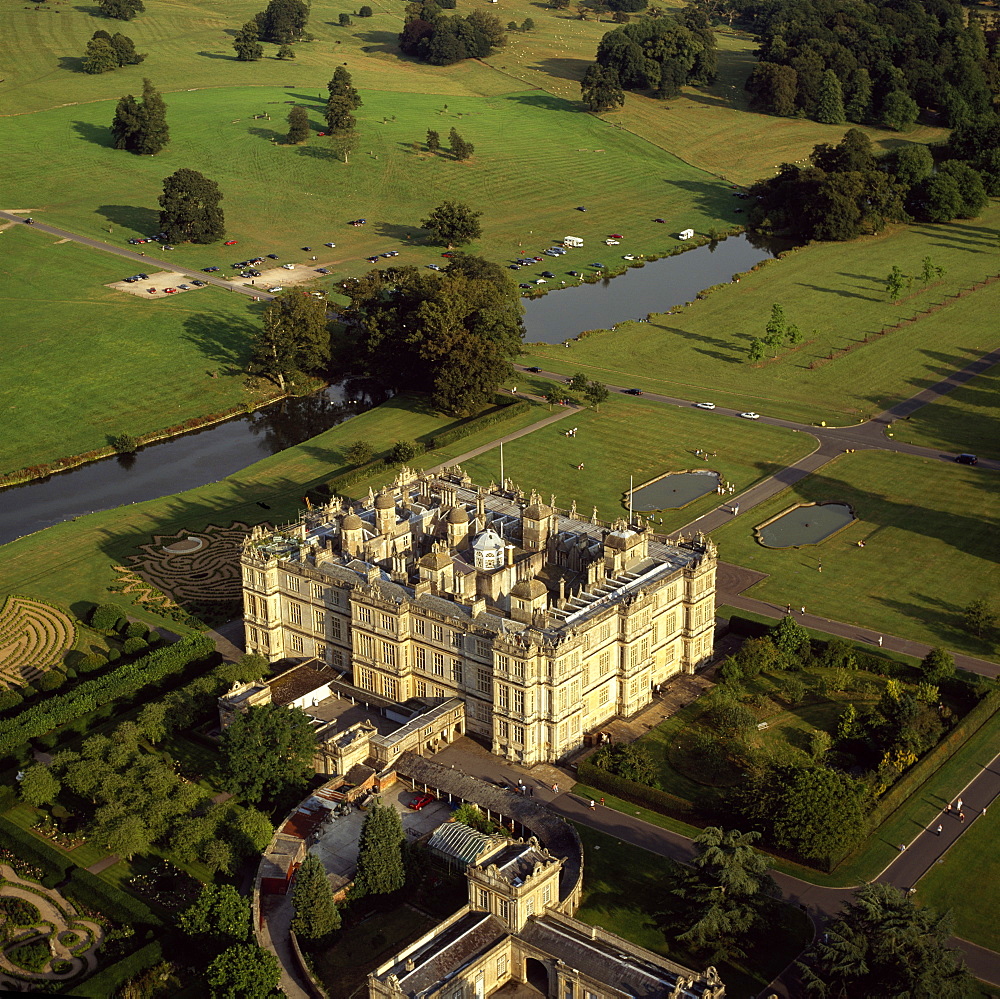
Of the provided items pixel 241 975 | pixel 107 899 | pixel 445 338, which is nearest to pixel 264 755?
pixel 107 899

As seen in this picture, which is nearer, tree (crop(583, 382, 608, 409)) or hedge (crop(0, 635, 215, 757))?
hedge (crop(0, 635, 215, 757))

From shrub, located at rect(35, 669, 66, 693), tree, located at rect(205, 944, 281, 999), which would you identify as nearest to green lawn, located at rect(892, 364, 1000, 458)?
shrub, located at rect(35, 669, 66, 693)

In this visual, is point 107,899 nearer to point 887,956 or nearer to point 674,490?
point 887,956

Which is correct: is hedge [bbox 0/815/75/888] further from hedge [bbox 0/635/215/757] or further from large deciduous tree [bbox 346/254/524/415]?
large deciduous tree [bbox 346/254/524/415]

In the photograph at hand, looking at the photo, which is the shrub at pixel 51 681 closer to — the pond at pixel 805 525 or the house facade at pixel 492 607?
the house facade at pixel 492 607

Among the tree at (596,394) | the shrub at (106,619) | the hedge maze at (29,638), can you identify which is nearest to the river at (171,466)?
the hedge maze at (29,638)

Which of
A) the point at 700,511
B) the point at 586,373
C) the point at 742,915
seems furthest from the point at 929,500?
the point at 742,915

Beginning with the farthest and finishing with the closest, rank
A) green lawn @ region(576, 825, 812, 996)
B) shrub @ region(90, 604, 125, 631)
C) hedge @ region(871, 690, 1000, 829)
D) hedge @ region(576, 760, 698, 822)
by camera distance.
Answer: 1. shrub @ region(90, 604, 125, 631)
2. hedge @ region(576, 760, 698, 822)
3. hedge @ region(871, 690, 1000, 829)
4. green lawn @ region(576, 825, 812, 996)
